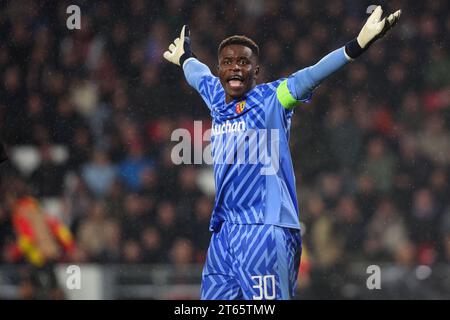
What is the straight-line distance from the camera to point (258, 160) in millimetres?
5777

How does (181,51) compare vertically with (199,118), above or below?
above

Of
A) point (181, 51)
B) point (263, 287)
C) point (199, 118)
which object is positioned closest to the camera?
point (263, 287)

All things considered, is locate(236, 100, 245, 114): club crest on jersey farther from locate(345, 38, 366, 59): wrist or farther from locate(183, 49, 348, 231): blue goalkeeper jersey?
locate(345, 38, 366, 59): wrist

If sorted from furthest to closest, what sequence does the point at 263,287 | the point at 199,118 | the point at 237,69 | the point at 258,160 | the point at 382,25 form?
the point at 199,118
the point at 237,69
the point at 258,160
the point at 263,287
the point at 382,25

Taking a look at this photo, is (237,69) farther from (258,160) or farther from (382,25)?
(382,25)

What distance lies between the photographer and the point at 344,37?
10336 mm

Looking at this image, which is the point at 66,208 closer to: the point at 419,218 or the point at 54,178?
the point at 54,178

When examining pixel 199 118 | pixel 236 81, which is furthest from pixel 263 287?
pixel 199 118

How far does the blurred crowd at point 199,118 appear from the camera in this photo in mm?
9906

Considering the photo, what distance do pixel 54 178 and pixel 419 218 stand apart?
358 centimetres

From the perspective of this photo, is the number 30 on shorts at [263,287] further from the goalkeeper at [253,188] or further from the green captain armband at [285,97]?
the green captain armband at [285,97]

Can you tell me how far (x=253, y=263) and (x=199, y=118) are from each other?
459 cm

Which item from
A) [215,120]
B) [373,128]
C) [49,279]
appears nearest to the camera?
[215,120]
